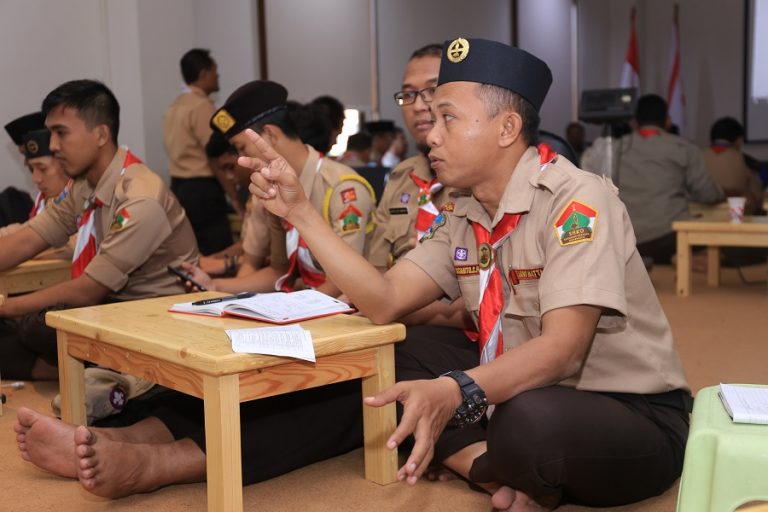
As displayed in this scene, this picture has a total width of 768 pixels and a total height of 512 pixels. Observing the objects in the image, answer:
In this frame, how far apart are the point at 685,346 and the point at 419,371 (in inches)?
74.9

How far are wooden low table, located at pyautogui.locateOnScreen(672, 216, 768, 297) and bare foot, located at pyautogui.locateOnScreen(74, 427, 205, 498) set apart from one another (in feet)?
12.2

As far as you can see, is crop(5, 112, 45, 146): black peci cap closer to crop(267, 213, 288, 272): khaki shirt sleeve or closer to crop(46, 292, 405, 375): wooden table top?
crop(267, 213, 288, 272): khaki shirt sleeve

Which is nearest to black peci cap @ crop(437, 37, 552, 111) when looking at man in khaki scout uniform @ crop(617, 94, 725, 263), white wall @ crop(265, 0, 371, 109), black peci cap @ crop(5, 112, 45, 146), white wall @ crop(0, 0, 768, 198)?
black peci cap @ crop(5, 112, 45, 146)

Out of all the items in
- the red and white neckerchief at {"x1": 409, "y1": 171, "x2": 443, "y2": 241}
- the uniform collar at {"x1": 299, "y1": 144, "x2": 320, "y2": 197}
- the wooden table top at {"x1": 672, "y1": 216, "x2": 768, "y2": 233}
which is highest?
the uniform collar at {"x1": 299, "y1": 144, "x2": 320, "y2": 197}

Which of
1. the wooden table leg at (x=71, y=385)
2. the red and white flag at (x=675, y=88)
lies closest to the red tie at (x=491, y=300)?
the wooden table leg at (x=71, y=385)

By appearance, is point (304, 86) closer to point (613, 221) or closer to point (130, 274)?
point (130, 274)

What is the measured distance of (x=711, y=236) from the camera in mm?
5105

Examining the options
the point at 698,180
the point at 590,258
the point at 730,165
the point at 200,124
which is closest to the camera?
the point at 590,258

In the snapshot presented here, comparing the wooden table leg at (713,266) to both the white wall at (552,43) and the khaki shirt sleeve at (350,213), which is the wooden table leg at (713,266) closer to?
the khaki shirt sleeve at (350,213)

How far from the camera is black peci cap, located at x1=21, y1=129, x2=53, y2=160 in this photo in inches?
159

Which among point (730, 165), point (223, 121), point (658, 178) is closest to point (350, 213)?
Result: point (223, 121)

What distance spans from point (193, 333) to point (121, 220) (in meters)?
1.22

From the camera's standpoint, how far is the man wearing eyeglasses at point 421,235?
2.19m

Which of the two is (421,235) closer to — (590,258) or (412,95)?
(412,95)
